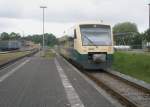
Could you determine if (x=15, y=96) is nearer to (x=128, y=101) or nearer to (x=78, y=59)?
(x=128, y=101)

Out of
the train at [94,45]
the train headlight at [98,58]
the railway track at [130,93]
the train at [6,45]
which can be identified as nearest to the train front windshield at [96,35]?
the train at [94,45]

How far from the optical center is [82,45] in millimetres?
28734

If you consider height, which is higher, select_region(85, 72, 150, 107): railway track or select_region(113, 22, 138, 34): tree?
select_region(113, 22, 138, 34): tree

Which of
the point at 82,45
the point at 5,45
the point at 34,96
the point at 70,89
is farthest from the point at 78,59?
the point at 5,45

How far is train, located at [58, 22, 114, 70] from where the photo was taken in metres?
28.3

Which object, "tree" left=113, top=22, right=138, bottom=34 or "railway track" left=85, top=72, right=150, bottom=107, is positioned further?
"tree" left=113, top=22, right=138, bottom=34

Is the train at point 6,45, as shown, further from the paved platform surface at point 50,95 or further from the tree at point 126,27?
the paved platform surface at point 50,95

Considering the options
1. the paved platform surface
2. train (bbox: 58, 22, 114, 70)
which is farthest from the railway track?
train (bbox: 58, 22, 114, 70)

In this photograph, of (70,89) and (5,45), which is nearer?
(70,89)

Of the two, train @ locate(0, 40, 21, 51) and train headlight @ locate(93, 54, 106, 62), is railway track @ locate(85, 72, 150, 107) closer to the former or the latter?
train headlight @ locate(93, 54, 106, 62)

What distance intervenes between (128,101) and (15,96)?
3.94 meters

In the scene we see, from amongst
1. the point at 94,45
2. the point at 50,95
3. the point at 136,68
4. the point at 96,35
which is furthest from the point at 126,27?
the point at 50,95

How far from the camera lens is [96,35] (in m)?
29.3

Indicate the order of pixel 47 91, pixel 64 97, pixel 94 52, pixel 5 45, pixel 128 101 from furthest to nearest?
pixel 5 45, pixel 94 52, pixel 47 91, pixel 64 97, pixel 128 101
